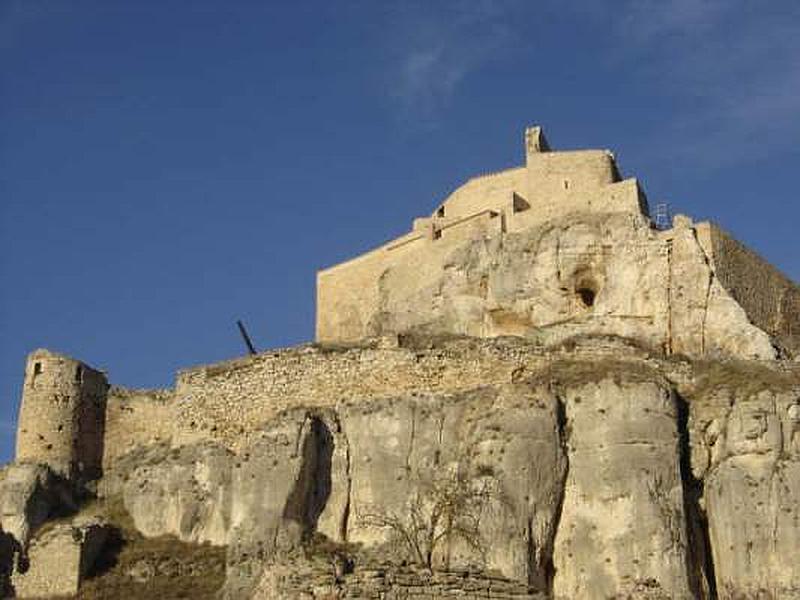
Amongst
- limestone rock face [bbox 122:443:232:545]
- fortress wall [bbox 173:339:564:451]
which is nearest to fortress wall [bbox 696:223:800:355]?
fortress wall [bbox 173:339:564:451]

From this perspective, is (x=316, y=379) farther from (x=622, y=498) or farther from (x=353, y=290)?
(x=622, y=498)

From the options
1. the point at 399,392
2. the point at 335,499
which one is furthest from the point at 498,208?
the point at 335,499

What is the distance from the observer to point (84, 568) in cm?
4503

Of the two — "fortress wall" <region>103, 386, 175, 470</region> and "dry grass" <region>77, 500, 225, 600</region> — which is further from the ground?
"fortress wall" <region>103, 386, 175, 470</region>

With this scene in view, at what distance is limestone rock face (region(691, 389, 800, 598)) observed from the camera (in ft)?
132

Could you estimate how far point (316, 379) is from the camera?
1907 inches

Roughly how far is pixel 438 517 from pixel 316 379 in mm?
9870

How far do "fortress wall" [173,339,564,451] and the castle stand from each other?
0.05 meters

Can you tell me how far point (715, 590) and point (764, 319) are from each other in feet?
45.7

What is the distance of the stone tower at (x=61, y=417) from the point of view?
52.3 meters

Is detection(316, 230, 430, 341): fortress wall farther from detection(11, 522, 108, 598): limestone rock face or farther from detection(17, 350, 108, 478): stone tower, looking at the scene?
detection(11, 522, 108, 598): limestone rock face

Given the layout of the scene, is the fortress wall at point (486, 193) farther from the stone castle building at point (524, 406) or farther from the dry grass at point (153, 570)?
the dry grass at point (153, 570)

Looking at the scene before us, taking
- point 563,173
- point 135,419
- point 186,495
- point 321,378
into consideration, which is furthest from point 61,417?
point 563,173

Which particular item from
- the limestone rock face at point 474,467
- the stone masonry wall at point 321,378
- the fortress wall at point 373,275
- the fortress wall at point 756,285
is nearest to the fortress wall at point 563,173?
the fortress wall at point 373,275
